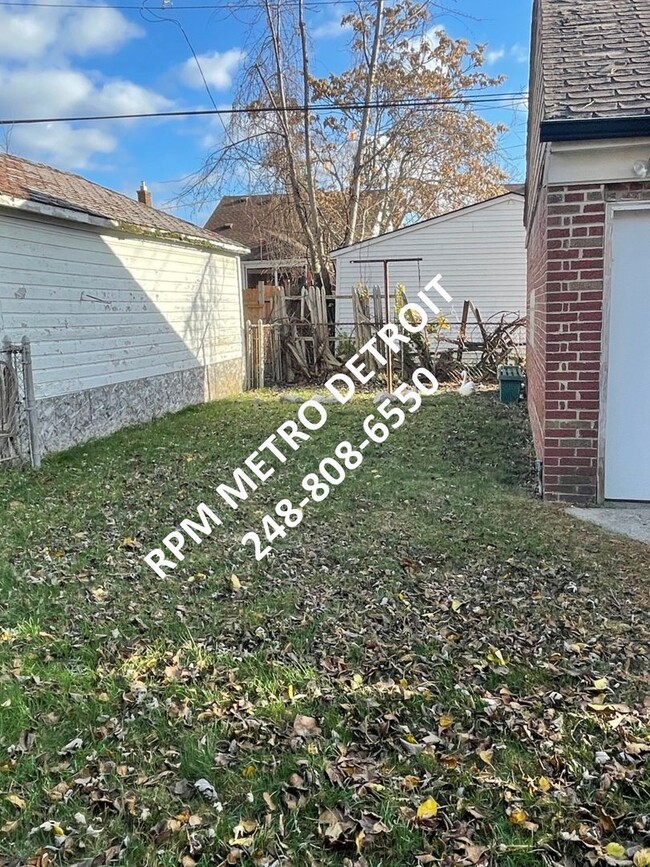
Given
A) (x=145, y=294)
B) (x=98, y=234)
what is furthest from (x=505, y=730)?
(x=145, y=294)

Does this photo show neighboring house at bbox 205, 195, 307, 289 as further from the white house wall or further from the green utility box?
the green utility box

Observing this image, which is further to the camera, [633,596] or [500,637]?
[633,596]

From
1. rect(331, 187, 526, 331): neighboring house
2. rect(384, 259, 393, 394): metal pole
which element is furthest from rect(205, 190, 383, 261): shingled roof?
rect(384, 259, 393, 394): metal pole

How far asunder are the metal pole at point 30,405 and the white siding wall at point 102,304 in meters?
0.38

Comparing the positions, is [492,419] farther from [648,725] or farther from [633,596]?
[648,725]

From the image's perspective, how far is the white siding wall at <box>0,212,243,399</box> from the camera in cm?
674

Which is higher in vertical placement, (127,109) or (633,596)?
(127,109)

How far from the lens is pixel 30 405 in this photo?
646 centimetres

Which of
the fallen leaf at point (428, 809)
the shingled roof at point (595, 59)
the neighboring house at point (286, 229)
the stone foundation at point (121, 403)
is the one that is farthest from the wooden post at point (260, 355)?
the fallen leaf at point (428, 809)

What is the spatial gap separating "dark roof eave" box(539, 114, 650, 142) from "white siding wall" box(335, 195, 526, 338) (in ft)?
34.5

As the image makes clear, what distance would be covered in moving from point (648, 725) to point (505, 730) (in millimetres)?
523

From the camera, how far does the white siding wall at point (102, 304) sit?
6742 millimetres

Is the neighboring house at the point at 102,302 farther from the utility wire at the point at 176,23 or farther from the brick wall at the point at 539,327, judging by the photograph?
the brick wall at the point at 539,327

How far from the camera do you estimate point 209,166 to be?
1576cm
